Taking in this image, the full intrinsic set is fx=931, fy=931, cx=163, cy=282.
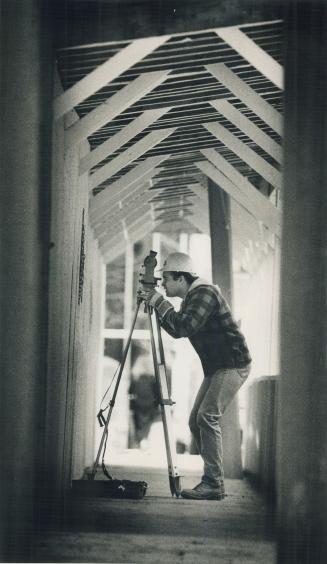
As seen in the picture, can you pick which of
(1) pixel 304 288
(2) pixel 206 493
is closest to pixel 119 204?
(2) pixel 206 493

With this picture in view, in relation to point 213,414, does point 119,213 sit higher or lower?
higher

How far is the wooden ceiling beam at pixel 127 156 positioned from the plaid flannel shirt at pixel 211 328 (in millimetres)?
1398

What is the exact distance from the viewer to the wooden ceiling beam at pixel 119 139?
6.48 metres

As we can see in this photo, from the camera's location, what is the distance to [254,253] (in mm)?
10695

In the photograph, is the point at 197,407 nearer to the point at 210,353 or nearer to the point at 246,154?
the point at 210,353

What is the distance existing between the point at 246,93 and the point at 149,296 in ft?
5.23

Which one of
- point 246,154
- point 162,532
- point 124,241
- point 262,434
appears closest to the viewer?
point 162,532

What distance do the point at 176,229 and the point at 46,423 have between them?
755 cm

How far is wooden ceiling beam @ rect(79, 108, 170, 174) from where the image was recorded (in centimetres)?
648

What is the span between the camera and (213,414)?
6203mm

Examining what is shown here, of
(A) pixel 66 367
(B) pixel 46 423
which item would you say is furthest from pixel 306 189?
(A) pixel 66 367

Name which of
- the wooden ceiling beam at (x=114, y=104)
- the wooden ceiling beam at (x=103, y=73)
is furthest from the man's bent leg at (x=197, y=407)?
the wooden ceiling beam at (x=103, y=73)

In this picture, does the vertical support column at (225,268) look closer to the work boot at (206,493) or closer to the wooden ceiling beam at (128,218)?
the wooden ceiling beam at (128,218)

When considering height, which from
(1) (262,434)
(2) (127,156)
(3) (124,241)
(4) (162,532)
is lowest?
(4) (162,532)
